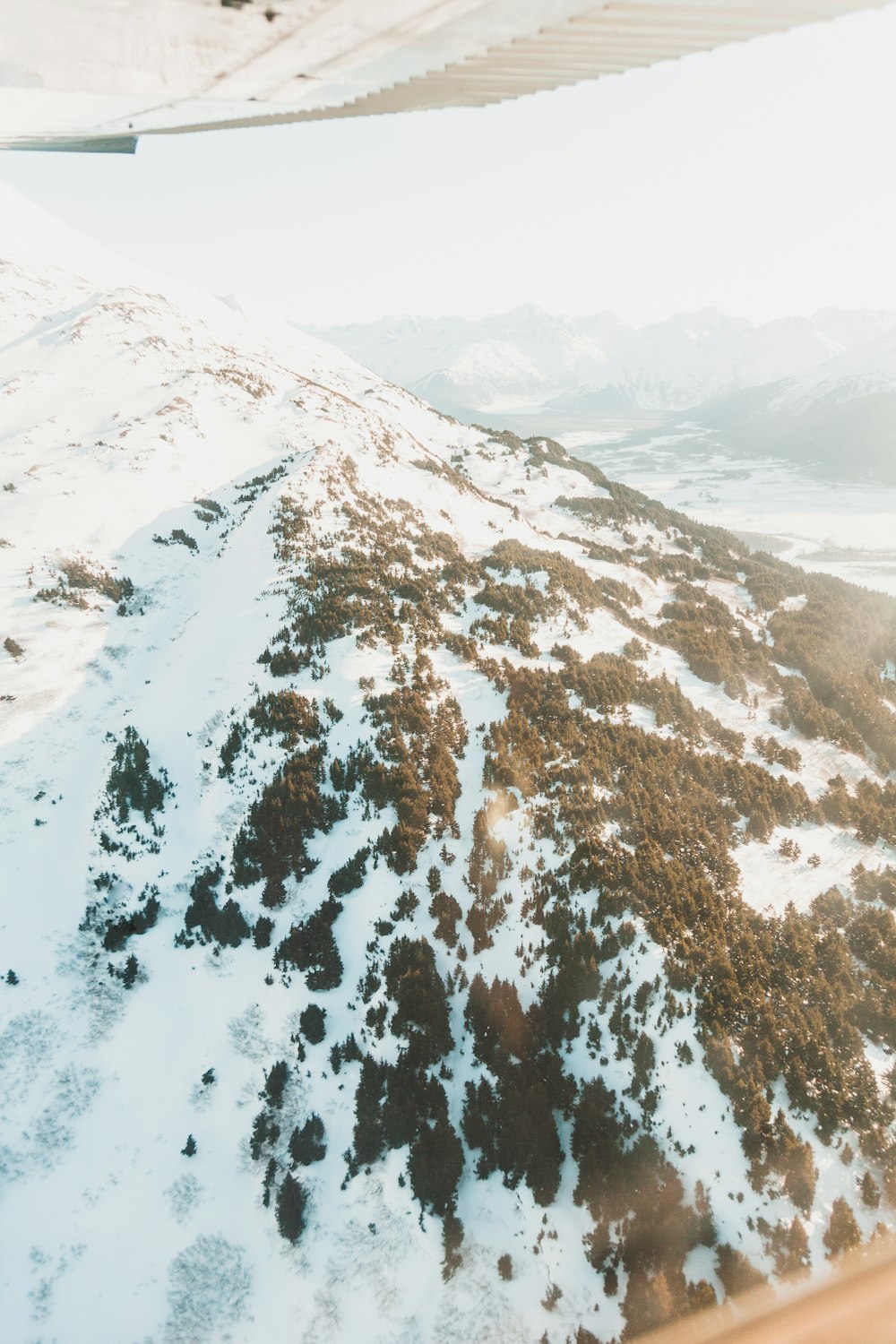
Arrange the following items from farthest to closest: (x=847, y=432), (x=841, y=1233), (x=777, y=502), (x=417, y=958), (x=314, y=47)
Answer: (x=847, y=432)
(x=777, y=502)
(x=417, y=958)
(x=841, y=1233)
(x=314, y=47)

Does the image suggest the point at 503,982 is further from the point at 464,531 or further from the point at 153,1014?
the point at 464,531

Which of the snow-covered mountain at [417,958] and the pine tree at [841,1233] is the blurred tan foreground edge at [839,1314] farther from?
the pine tree at [841,1233]

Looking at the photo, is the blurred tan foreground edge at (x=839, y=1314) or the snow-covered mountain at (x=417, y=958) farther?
the snow-covered mountain at (x=417, y=958)

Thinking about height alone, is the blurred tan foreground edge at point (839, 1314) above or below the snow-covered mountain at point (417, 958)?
above

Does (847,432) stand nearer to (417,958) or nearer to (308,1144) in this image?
(417,958)

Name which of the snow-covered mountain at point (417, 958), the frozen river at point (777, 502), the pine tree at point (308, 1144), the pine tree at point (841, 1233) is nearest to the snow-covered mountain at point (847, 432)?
the frozen river at point (777, 502)

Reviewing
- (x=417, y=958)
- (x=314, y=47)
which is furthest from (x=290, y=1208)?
(x=314, y=47)

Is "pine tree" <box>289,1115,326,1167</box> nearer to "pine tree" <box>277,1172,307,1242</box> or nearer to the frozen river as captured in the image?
"pine tree" <box>277,1172,307,1242</box>
